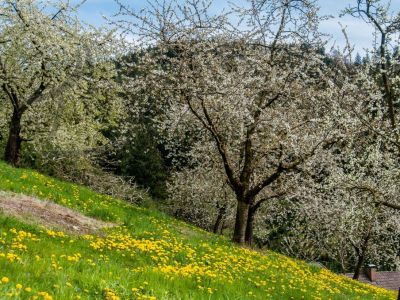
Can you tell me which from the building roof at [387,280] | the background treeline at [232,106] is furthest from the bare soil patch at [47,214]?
the building roof at [387,280]

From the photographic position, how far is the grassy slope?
18.6ft

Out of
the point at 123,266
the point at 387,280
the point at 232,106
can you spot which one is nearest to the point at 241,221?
the point at 232,106

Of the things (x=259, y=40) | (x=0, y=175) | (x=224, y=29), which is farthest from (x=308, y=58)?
(x=0, y=175)

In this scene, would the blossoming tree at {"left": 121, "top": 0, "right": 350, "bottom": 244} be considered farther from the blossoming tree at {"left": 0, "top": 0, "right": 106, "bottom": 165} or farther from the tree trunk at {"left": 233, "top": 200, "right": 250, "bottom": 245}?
the blossoming tree at {"left": 0, "top": 0, "right": 106, "bottom": 165}

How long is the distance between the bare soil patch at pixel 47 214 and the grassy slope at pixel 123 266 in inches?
21.7

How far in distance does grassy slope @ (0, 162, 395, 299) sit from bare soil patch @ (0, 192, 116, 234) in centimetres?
55

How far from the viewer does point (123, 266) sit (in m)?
7.87

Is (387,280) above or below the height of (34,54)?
below

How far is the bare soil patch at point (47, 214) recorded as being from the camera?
33.4 feet

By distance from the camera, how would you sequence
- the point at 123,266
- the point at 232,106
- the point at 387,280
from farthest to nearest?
the point at 387,280, the point at 232,106, the point at 123,266

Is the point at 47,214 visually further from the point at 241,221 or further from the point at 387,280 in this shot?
the point at 387,280

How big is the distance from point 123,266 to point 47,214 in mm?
3976

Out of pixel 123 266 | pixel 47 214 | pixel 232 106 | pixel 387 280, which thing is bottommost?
pixel 387 280

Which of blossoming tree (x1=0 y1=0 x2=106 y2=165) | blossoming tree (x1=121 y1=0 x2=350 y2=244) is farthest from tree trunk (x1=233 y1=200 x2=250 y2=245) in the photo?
blossoming tree (x1=0 y1=0 x2=106 y2=165)
